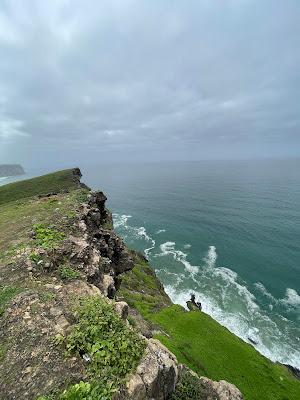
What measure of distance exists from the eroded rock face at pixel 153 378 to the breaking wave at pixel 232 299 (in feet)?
171

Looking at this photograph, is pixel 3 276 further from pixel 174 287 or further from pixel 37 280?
pixel 174 287

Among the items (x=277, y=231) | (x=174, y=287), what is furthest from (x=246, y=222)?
(x=174, y=287)

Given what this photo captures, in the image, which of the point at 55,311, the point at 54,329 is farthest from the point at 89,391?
the point at 55,311

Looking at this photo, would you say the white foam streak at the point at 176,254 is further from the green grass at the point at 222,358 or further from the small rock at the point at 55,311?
the small rock at the point at 55,311

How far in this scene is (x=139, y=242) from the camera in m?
116

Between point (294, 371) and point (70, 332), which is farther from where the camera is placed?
point (294, 371)

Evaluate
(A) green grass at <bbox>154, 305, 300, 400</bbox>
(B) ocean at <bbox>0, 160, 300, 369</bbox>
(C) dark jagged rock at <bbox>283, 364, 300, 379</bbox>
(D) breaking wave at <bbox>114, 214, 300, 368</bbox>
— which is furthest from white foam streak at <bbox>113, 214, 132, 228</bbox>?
(C) dark jagged rock at <bbox>283, 364, 300, 379</bbox>

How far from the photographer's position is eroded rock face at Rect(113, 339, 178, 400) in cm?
1145

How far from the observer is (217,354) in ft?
133

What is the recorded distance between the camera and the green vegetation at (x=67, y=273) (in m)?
19.4

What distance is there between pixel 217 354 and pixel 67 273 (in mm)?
31545

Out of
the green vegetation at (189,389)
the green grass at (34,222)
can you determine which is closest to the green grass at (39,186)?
the green grass at (34,222)

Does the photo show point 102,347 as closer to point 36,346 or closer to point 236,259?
point 36,346

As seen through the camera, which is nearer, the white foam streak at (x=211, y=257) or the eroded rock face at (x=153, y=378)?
the eroded rock face at (x=153, y=378)
